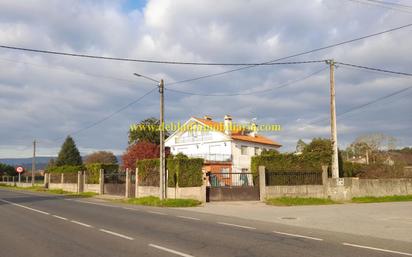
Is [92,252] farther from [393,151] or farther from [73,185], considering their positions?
[393,151]

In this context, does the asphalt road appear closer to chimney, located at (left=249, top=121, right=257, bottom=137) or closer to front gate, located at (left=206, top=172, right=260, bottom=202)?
front gate, located at (left=206, top=172, right=260, bottom=202)

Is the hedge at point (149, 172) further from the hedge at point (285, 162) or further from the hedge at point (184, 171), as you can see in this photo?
the hedge at point (285, 162)

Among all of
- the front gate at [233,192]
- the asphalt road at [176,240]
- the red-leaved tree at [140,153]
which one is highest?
the red-leaved tree at [140,153]

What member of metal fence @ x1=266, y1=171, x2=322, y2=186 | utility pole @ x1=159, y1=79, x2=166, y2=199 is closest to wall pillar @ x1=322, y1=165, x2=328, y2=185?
metal fence @ x1=266, y1=171, x2=322, y2=186

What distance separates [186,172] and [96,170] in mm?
17135

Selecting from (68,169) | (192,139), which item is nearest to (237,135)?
(192,139)

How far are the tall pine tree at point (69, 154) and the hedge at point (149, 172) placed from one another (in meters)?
74.2

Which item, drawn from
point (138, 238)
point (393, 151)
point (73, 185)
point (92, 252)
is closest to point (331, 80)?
point (138, 238)

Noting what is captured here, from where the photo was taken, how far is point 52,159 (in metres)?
121

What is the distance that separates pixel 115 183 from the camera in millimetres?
38500

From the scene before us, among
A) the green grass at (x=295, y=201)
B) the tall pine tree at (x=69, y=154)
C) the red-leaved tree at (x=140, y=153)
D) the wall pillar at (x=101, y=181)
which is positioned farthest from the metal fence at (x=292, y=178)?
the tall pine tree at (x=69, y=154)

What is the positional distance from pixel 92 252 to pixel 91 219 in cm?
711

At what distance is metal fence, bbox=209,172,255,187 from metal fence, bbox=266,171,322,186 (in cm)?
204

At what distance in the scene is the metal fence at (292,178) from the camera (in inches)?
1109
